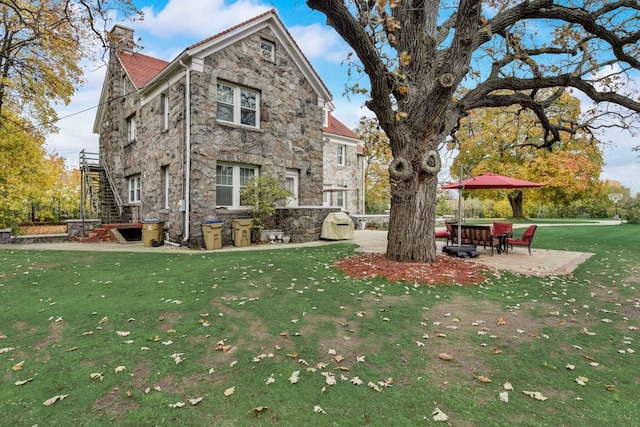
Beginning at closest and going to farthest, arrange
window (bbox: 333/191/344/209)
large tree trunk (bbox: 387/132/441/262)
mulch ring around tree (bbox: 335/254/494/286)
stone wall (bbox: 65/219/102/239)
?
mulch ring around tree (bbox: 335/254/494/286) < large tree trunk (bbox: 387/132/441/262) < stone wall (bbox: 65/219/102/239) < window (bbox: 333/191/344/209)

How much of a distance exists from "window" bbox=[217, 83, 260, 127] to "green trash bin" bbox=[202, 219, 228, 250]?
388 centimetres

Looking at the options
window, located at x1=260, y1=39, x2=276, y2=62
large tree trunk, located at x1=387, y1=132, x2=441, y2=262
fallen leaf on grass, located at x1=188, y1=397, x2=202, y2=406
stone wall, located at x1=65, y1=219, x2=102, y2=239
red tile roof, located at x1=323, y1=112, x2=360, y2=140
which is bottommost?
fallen leaf on grass, located at x1=188, y1=397, x2=202, y2=406

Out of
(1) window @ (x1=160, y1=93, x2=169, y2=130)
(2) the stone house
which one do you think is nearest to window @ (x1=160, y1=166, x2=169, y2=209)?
(2) the stone house

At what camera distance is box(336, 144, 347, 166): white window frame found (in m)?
23.1

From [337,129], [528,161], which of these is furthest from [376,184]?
[528,161]

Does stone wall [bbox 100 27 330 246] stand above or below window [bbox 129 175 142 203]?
above

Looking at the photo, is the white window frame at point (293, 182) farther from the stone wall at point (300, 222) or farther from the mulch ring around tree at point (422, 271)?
the mulch ring around tree at point (422, 271)

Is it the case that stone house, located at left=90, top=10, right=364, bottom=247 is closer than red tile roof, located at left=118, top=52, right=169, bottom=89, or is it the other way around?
stone house, located at left=90, top=10, right=364, bottom=247

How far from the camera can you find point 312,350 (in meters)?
3.60

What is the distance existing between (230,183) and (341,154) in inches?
480

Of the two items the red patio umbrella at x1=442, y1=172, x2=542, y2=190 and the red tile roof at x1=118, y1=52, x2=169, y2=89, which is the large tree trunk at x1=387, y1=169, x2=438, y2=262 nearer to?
the red patio umbrella at x1=442, y1=172, x2=542, y2=190

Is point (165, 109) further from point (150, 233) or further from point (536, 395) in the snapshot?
point (536, 395)

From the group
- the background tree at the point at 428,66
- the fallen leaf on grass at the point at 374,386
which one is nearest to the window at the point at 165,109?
the background tree at the point at 428,66

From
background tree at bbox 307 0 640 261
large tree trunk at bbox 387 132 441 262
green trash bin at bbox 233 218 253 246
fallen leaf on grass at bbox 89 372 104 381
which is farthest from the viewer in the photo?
green trash bin at bbox 233 218 253 246
